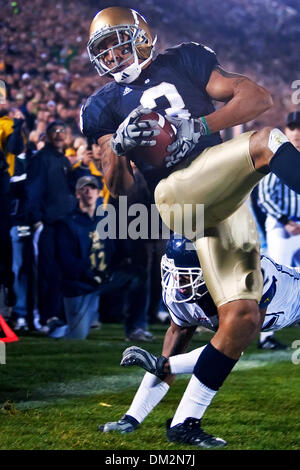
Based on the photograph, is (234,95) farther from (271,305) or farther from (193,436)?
(193,436)

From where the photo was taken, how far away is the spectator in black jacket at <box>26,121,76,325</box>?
4.84 meters

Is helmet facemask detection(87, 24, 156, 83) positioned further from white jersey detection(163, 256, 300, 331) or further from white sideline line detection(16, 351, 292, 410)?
white sideline line detection(16, 351, 292, 410)

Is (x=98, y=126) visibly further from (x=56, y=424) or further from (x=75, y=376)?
(x=75, y=376)

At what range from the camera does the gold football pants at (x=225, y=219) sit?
2.49m

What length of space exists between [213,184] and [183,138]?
0.59 ft

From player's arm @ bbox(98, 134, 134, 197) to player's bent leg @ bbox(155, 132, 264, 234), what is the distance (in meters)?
0.26

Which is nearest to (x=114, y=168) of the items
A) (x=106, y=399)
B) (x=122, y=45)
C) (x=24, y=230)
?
(x=122, y=45)

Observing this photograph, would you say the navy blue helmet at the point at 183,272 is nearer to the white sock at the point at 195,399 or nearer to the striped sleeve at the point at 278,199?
the white sock at the point at 195,399

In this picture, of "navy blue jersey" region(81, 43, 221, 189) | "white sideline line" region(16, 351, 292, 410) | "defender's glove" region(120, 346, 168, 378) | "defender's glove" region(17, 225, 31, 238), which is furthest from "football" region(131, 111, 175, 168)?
"defender's glove" region(17, 225, 31, 238)

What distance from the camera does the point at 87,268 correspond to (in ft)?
16.0

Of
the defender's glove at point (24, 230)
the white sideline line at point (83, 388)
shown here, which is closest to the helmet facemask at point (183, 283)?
the white sideline line at point (83, 388)

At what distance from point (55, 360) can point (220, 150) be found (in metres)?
1.98

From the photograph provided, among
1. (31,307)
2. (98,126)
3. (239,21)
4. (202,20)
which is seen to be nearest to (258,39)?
(239,21)

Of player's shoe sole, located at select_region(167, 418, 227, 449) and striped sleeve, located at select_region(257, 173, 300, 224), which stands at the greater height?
striped sleeve, located at select_region(257, 173, 300, 224)
